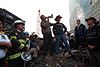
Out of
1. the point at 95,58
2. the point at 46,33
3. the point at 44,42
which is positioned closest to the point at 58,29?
the point at 46,33

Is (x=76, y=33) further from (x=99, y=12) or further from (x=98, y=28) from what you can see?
(x=99, y=12)

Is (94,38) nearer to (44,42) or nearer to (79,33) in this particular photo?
(44,42)

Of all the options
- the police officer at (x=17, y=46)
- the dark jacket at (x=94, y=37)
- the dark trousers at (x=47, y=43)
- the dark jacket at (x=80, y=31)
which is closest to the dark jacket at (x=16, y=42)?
the police officer at (x=17, y=46)

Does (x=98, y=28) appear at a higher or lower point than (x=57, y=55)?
higher

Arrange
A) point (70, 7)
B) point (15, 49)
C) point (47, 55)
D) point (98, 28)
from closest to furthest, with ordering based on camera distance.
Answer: point (15, 49) < point (98, 28) < point (47, 55) < point (70, 7)

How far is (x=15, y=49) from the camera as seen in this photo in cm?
660

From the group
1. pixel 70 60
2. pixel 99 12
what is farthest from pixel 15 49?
pixel 99 12

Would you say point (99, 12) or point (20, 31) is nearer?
point (20, 31)

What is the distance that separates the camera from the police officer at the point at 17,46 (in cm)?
649

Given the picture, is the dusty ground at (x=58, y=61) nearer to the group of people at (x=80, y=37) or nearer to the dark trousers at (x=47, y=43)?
the group of people at (x=80, y=37)

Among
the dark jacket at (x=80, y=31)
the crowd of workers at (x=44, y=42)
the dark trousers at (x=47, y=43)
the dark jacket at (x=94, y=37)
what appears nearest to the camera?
the crowd of workers at (x=44, y=42)

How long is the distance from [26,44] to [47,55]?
5.05 m

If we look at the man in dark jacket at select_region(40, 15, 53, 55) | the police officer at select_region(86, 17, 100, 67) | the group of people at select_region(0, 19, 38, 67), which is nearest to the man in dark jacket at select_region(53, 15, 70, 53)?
the man in dark jacket at select_region(40, 15, 53, 55)

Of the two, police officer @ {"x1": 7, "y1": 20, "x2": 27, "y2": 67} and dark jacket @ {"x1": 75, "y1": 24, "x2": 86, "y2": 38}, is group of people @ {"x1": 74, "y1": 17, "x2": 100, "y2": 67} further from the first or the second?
dark jacket @ {"x1": 75, "y1": 24, "x2": 86, "y2": 38}
